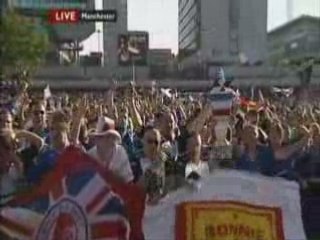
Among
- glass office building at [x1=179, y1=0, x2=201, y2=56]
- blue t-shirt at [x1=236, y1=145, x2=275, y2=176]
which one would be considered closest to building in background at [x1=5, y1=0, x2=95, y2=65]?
glass office building at [x1=179, y1=0, x2=201, y2=56]

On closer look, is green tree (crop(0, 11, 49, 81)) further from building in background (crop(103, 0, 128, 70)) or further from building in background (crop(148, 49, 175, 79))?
building in background (crop(148, 49, 175, 79))

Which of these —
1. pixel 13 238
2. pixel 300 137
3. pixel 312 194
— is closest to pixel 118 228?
pixel 13 238

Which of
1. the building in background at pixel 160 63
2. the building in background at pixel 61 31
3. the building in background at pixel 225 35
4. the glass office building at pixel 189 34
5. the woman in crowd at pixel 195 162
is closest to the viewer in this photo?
the woman in crowd at pixel 195 162

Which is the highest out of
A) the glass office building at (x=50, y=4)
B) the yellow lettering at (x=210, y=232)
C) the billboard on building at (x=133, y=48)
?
the glass office building at (x=50, y=4)

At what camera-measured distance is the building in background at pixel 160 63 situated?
3391 inches

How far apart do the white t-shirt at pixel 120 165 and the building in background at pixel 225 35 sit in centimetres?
A: 7875

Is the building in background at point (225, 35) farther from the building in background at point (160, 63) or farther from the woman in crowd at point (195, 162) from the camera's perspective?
the woman in crowd at point (195, 162)

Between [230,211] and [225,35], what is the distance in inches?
3506

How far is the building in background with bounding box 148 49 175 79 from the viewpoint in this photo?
8612 centimetres

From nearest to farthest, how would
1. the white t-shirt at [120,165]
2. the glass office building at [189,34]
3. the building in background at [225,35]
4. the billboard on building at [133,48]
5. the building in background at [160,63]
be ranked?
the white t-shirt at [120,165] < the building in background at [160,63] < the billboard on building at [133,48] < the building in background at [225,35] < the glass office building at [189,34]

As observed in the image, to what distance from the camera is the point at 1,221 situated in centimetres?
794

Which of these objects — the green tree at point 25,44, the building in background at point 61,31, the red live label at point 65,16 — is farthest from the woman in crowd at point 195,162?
the building in background at point 61,31

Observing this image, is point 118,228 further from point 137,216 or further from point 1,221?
point 1,221

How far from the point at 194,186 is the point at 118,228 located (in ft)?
2.06
